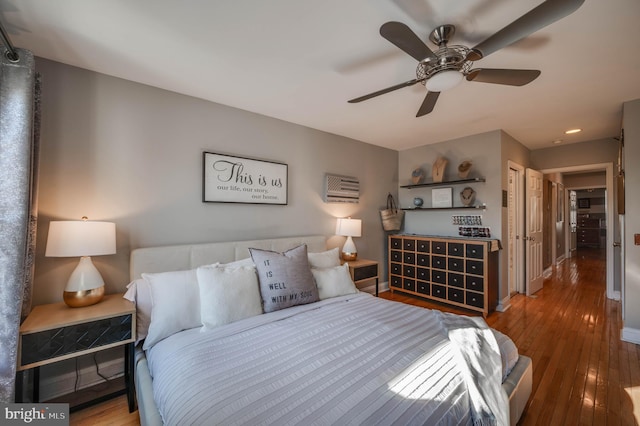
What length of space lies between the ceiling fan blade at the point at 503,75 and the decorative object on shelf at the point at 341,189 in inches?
83.1

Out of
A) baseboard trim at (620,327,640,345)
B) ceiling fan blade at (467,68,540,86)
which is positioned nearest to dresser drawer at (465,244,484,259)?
baseboard trim at (620,327,640,345)

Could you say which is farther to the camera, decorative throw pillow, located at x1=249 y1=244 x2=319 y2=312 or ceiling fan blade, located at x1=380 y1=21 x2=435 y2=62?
decorative throw pillow, located at x1=249 y1=244 x2=319 y2=312

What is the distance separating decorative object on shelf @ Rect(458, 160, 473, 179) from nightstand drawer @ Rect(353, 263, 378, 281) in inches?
71.0

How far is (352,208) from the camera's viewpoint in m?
4.00

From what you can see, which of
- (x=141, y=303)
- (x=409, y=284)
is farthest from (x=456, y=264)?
(x=141, y=303)

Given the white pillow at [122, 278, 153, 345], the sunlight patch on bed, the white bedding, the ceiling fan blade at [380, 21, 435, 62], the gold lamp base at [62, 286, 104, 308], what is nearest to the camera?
the white bedding

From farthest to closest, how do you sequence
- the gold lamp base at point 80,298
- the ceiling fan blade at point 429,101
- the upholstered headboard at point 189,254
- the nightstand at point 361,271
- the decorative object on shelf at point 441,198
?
the decorative object on shelf at point 441,198
the nightstand at point 361,271
the upholstered headboard at point 189,254
the ceiling fan blade at point 429,101
the gold lamp base at point 80,298

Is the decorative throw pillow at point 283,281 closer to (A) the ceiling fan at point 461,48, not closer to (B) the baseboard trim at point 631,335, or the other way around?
(A) the ceiling fan at point 461,48

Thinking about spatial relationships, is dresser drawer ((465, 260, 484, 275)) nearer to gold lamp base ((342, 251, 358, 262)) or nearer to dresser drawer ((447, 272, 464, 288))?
dresser drawer ((447, 272, 464, 288))

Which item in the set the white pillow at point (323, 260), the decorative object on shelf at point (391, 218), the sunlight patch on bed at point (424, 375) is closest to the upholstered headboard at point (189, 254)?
the white pillow at point (323, 260)

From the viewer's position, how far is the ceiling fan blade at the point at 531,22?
1.10 meters

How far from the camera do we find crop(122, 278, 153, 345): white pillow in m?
1.88

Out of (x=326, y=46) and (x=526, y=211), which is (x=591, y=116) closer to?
(x=526, y=211)

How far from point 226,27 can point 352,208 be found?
9.25 feet
